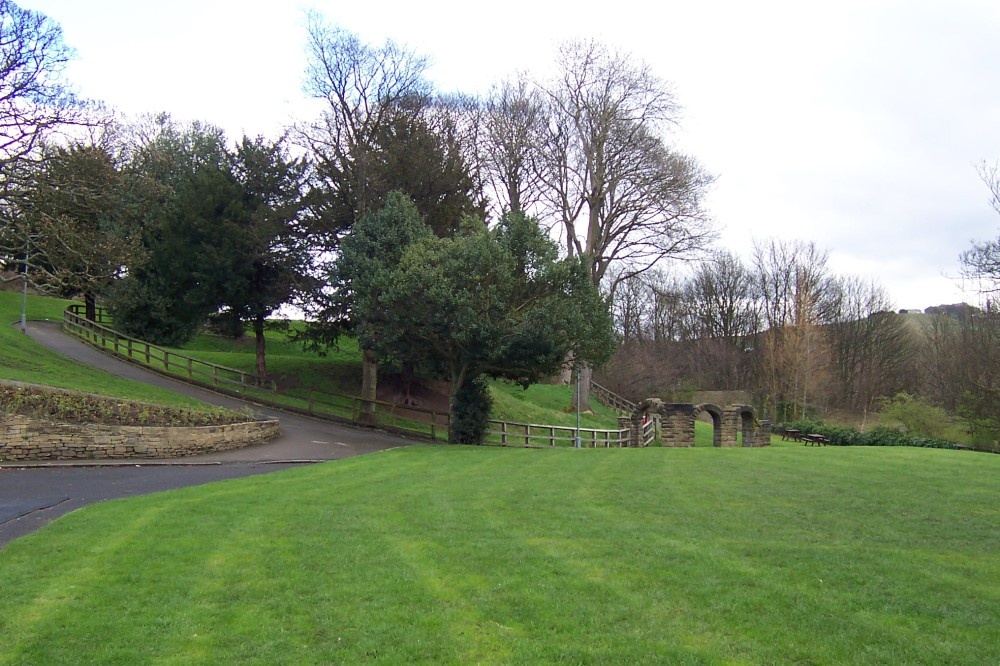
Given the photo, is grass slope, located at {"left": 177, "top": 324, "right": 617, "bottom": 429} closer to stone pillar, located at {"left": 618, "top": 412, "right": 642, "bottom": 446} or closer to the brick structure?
stone pillar, located at {"left": 618, "top": 412, "right": 642, "bottom": 446}

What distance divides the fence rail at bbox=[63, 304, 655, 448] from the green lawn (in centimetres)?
1579

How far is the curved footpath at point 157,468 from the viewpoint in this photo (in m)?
12.3

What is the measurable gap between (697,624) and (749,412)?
105 feet

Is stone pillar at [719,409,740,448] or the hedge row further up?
stone pillar at [719,409,740,448]

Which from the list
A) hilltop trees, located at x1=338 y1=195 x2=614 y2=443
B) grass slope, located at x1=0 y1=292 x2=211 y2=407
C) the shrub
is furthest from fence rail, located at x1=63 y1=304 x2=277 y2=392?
the shrub

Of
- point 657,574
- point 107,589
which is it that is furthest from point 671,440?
point 107,589

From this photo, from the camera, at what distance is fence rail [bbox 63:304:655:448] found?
29.4 metres

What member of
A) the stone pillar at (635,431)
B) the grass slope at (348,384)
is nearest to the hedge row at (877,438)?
the grass slope at (348,384)

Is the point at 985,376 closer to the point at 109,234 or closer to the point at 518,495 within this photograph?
the point at 518,495

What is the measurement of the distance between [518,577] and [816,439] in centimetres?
3675

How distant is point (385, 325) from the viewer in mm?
25234

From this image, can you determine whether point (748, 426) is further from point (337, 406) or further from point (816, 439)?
point (337, 406)

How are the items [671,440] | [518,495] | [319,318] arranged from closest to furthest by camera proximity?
[518,495], [671,440], [319,318]

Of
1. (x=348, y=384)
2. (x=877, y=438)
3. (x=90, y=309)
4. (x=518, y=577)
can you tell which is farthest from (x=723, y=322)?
(x=518, y=577)
